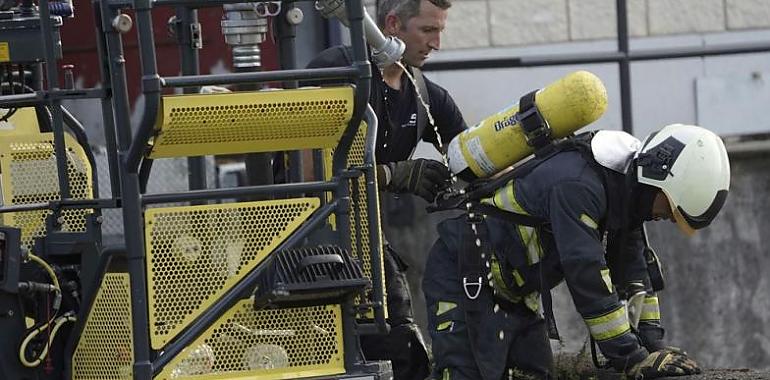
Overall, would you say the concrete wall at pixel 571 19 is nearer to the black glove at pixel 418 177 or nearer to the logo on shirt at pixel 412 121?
the logo on shirt at pixel 412 121

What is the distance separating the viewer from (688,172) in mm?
5820

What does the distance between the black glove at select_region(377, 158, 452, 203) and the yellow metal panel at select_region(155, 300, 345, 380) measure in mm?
1275

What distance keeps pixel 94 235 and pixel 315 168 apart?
858 millimetres

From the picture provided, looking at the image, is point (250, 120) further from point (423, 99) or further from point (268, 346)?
point (423, 99)

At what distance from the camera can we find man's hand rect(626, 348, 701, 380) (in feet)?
19.3

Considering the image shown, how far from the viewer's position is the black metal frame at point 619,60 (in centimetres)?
942

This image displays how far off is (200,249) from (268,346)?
410mm

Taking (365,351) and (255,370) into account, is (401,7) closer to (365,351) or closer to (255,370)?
(365,351)

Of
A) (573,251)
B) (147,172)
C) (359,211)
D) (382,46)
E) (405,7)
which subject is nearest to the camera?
(147,172)

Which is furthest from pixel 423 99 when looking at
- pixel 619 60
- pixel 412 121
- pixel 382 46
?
pixel 619 60

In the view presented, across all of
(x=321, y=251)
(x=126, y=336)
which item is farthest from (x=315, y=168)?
(x=126, y=336)

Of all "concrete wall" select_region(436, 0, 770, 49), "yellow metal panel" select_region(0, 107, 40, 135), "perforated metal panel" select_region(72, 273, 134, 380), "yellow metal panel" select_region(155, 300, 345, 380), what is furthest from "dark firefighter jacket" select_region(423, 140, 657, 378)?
"concrete wall" select_region(436, 0, 770, 49)

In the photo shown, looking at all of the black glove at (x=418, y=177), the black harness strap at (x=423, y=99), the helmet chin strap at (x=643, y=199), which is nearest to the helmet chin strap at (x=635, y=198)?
the helmet chin strap at (x=643, y=199)

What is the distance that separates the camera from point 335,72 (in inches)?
206
